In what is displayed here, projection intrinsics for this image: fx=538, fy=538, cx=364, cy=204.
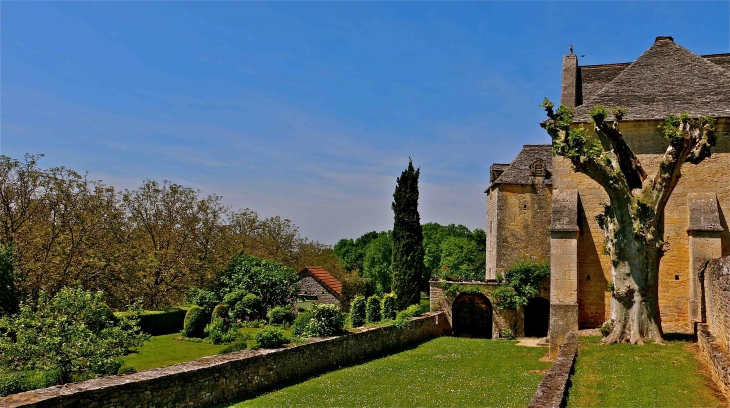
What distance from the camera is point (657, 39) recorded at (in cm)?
2047

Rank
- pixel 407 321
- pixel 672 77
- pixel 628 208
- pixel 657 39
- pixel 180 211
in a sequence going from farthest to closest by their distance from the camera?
pixel 180 211, pixel 407 321, pixel 657 39, pixel 672 77, pixel 628 208

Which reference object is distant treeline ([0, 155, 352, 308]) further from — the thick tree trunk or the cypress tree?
the thick tree trunk

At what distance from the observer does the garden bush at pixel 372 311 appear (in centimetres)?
2233

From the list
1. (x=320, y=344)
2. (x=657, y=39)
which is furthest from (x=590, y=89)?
(x=320, y=344)

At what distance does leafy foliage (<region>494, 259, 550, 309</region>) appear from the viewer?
26516 millimetres

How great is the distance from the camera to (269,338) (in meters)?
13.6

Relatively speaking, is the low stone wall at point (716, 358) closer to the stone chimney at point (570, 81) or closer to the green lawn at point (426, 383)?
the green lawn at point (426, 383)

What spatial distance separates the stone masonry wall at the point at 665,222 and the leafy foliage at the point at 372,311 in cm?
822

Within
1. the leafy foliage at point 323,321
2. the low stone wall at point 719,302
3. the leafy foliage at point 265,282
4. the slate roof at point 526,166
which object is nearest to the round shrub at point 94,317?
the leafy foliage at point 323,321

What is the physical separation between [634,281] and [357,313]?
404 inches

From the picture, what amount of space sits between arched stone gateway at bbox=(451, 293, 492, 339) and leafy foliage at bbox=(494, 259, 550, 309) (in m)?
2.92

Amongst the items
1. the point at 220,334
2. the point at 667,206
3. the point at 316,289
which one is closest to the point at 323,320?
the point at 220,334

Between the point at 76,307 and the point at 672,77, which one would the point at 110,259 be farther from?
the point at 672,77

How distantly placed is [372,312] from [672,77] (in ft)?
46.5
